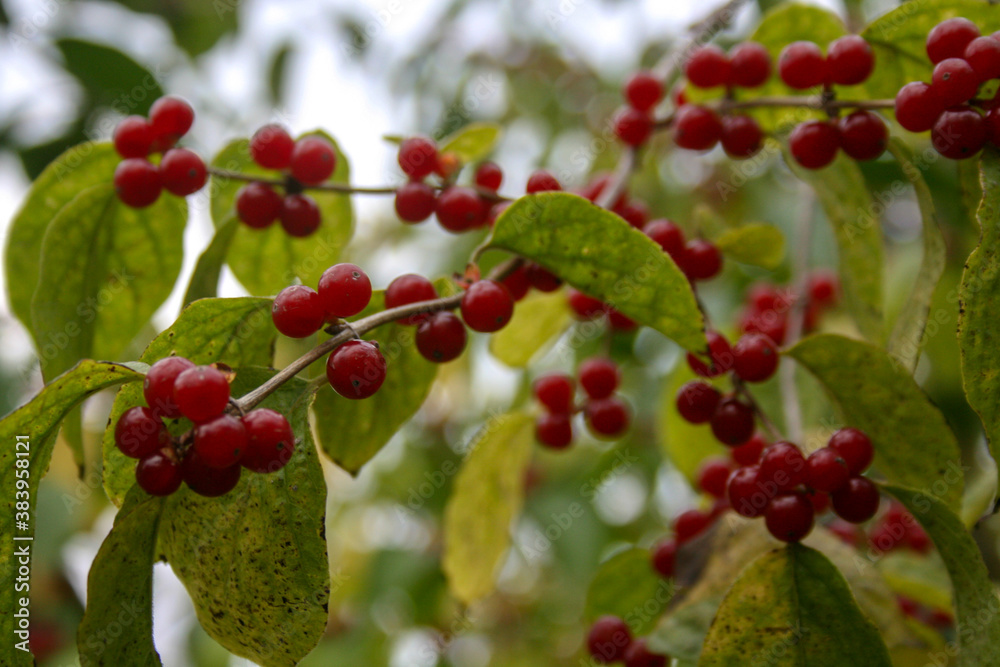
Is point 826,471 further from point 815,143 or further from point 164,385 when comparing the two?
point 164,385

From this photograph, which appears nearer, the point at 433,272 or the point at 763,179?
the point at 763,179

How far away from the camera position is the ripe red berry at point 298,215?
1.43 m

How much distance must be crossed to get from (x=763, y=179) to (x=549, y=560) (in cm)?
177

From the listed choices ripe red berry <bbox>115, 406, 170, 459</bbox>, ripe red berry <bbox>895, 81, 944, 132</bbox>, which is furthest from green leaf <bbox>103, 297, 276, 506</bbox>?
ripe red berry <bbox>895, 81, 944, 132</bbox>

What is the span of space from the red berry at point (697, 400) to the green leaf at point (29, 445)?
2.59ft

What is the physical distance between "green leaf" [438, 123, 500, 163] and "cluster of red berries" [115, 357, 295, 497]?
2.57 ft

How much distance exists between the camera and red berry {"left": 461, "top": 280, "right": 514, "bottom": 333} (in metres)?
1.09

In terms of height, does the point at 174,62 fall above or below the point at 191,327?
below

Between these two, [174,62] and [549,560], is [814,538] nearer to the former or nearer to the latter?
[549,560]

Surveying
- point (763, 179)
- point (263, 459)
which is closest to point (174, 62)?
point (763, 179)

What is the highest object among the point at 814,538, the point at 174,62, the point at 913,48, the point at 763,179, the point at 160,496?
the point at 913,48

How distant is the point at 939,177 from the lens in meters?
2.43

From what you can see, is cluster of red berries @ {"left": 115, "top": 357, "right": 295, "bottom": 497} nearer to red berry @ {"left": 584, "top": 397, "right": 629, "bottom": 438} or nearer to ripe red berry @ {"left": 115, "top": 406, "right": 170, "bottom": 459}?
ripe red berry @ {"left": 115, "top": 406, "right": 170, "bottom": 459}

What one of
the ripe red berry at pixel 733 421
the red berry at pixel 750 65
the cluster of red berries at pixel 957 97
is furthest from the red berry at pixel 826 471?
the red berry at pixel 750 65
